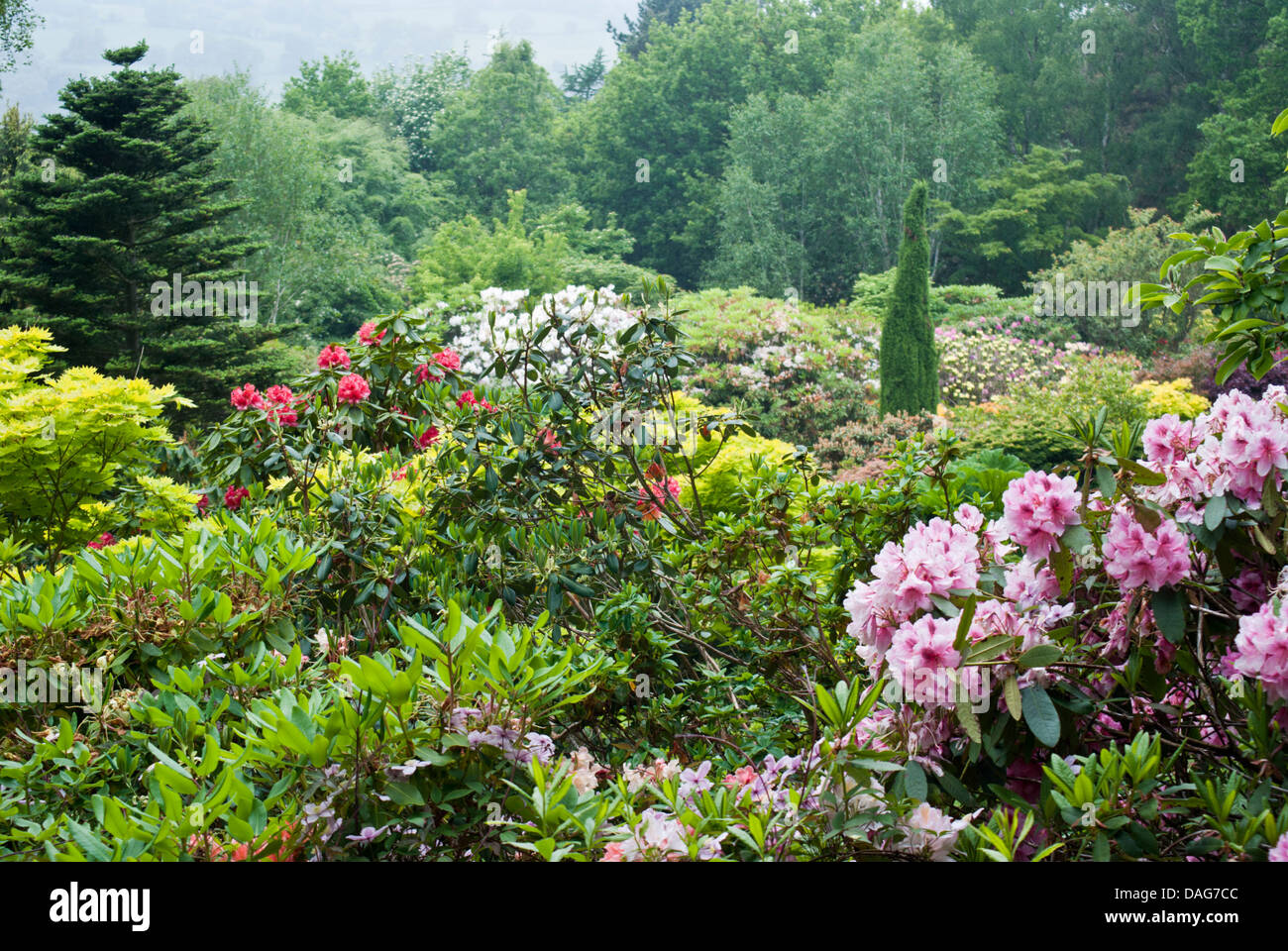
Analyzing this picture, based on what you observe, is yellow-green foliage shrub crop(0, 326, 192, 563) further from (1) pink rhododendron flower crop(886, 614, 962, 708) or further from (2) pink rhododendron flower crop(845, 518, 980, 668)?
(1) pink rhododendron flower crop(886, 614, 962, 708)

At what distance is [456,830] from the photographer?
1.27 m

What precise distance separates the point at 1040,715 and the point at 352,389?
2.97m

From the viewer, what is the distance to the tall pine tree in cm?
1063

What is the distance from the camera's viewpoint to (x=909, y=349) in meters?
10.7

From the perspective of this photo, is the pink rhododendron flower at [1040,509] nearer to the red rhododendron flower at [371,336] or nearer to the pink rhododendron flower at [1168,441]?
the pink rhododendron flower at [1168,441]

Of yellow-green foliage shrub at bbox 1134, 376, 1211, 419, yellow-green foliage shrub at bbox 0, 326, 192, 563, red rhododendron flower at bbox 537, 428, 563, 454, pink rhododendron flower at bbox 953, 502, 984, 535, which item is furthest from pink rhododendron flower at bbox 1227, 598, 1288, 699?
yellow-green foliage shrub at bbox 1134, 376, 1211, 419

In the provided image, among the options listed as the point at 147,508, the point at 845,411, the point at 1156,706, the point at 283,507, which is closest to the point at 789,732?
the point at 1156,706

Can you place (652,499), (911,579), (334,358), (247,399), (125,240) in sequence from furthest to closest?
1. (125,240)
2. (334,358)
3. (247,399)
4. (652,499)
5. (911,579)

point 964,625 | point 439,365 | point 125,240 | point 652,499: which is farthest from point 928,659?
point 125,240

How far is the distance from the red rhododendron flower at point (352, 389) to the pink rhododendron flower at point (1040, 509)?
9.17ft

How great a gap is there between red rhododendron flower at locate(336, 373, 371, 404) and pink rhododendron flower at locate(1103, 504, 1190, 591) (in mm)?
2910

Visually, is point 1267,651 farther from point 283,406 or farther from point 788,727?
point 283,406

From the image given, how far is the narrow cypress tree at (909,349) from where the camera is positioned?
10.5m
